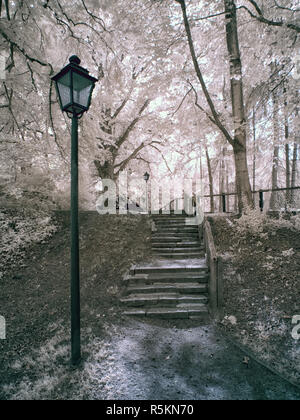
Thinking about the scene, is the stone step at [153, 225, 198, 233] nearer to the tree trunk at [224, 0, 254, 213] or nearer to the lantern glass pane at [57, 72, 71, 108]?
the tree trunk at [224, 0, 254, 213]

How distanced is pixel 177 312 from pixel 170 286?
0.78m

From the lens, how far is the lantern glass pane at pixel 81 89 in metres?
3.40

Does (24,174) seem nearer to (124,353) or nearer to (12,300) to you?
(12,300)

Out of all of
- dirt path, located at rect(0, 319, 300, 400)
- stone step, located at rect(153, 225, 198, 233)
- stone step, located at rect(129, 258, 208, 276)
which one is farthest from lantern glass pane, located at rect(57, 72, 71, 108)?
stone step, located at rect(153, 225, 198, 233)

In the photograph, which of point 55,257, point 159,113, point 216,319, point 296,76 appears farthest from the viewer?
point 159,113

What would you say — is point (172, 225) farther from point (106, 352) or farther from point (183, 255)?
point (106, 352)

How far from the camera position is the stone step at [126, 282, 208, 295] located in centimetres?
549

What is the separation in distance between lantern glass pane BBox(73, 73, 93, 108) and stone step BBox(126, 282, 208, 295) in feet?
13.8

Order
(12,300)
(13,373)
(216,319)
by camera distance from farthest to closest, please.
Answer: (12,300) → (216,319) → (13,373)

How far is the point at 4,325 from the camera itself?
4.89m

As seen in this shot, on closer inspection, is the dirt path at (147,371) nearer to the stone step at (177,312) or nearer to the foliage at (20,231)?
the stone step at (177,312)
